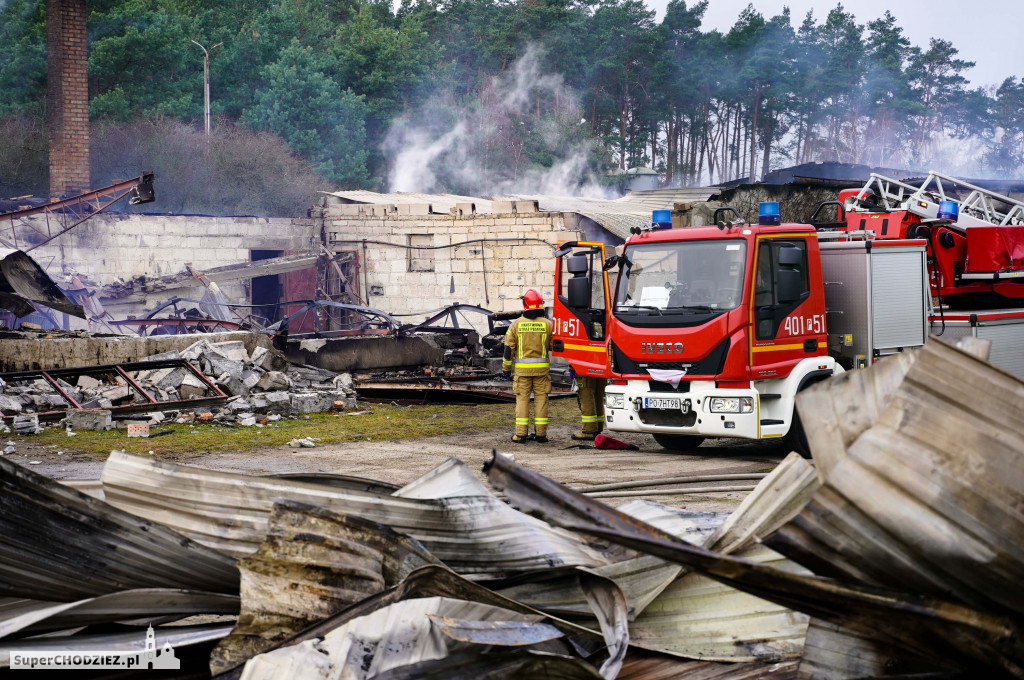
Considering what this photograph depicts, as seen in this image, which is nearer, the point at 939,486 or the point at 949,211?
the point at 939,486

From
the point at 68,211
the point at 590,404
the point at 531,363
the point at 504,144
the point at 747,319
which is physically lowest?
the point at 590,404

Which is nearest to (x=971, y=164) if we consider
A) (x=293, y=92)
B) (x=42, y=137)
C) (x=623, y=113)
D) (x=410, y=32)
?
(x=623, y=113)

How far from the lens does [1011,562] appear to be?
2236 mm

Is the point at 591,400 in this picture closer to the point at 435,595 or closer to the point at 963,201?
the point at 963,201

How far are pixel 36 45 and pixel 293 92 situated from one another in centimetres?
956

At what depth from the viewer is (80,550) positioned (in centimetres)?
296

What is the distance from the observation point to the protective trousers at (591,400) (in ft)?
36.6

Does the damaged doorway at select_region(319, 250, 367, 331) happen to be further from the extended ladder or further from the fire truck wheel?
the fire truck wheel

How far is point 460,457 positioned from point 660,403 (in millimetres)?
2078

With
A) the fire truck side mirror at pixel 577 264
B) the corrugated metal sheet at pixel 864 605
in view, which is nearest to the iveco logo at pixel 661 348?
the fire truck side mirror at pixel 577 264

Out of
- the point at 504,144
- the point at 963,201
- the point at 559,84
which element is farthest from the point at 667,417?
the point at 559,84

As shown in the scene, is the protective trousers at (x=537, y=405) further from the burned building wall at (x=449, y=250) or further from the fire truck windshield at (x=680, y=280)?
the burned building wall at (x=449, y=250)

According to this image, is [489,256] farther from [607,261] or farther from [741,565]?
[741,565]

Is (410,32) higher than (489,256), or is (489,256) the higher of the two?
(410,32)
